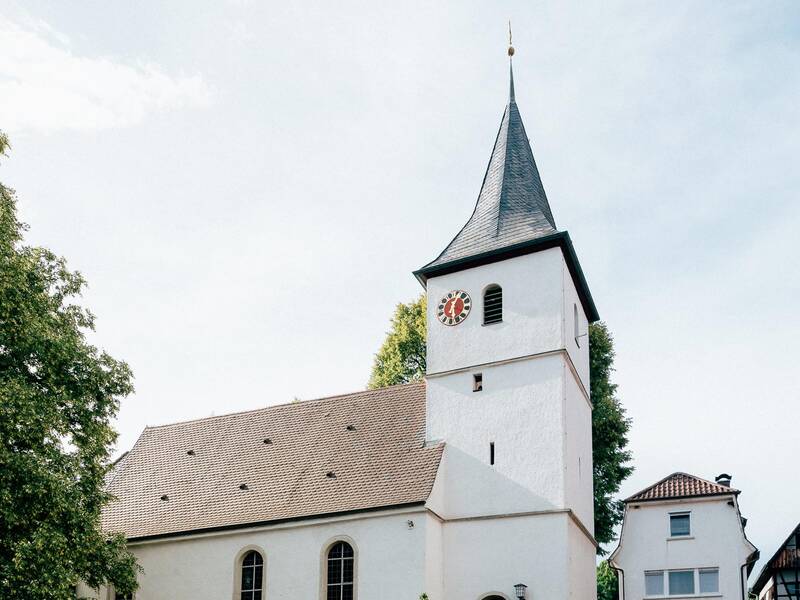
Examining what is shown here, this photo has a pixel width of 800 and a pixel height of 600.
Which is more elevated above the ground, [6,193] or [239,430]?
[6,193]

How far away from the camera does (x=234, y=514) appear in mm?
27906

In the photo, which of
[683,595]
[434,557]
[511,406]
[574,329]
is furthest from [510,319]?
[683,595]

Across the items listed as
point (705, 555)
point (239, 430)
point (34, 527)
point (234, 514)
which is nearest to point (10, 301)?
point (34, 527)

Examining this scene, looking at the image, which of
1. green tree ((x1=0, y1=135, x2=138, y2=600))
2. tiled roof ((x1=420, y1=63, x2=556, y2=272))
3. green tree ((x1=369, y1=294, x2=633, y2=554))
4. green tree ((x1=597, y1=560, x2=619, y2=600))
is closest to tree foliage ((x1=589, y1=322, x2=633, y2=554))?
green tree ((x1=369, y1=294, x2=633, y2=554))

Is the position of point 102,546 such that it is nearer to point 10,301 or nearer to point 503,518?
point 10,301

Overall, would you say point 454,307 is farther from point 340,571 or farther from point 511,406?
point 340,571

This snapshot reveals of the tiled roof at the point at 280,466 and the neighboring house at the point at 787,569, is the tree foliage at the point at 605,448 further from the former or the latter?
the tiled roof at the point at 280,466

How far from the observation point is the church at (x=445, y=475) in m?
24.6

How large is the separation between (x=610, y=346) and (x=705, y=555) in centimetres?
1081

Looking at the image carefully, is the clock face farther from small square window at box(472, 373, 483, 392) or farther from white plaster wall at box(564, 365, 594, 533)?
white plaster wall at box(564, 365, 594, 533)

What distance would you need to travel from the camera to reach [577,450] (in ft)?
87.7

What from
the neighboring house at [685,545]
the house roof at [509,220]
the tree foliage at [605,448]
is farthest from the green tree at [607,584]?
the house roof at [509,220]

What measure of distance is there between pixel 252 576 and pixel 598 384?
50.5ft

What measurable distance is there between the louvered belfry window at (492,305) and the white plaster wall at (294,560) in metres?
5.80
